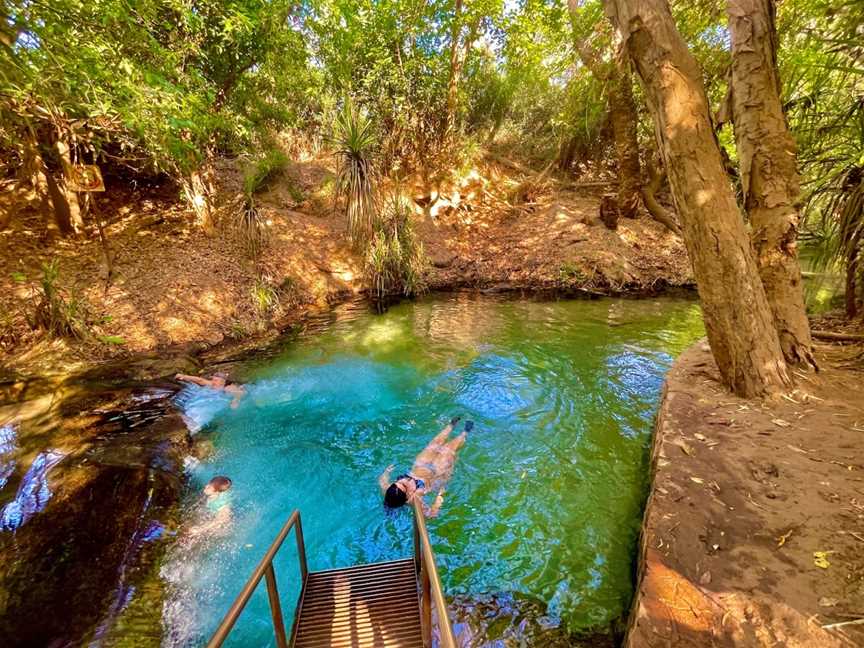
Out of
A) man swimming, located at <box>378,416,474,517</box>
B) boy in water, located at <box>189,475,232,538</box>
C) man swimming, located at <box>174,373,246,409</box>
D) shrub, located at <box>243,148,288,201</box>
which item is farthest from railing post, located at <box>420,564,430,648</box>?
shrub, located at <box>243,148,288,201</box>

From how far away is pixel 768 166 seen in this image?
3531 millimetres

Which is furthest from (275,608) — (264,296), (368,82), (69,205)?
(368,82)

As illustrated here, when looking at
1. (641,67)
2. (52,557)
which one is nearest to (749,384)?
(641,67)

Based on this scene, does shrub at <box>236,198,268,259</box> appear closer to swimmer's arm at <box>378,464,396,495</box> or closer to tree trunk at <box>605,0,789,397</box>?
swimmer's arm at <box>378,464,396,495</box>

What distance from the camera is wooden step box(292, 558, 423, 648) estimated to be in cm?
216

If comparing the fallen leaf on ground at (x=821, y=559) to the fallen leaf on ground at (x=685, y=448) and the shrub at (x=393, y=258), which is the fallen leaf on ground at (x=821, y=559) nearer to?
the fallen leaf on ground at (x=685, y=448)

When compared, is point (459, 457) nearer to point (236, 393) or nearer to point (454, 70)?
point (236, 393)

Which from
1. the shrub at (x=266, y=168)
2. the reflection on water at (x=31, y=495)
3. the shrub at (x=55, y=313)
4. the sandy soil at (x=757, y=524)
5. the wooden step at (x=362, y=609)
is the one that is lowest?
the wooden step at (x=362, y=609)

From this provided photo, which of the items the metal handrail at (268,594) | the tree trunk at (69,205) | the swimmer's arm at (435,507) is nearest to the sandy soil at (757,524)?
the metal handrail at (268,594)

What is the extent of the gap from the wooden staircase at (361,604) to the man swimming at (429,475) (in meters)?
0.73

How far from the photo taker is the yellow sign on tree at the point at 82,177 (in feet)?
23.0

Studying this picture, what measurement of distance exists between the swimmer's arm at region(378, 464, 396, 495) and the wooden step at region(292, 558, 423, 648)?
1.17m

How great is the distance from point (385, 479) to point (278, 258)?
7.10 m

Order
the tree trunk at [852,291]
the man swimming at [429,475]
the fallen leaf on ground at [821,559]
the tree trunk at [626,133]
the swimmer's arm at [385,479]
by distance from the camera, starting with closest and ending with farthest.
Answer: the fallen leaf on ground at [821,559] < the man swimming at [429,475] < the swimmer's arm at [385,479] < the tree trunk at [852,291] < the tree trunk at [626,133]
